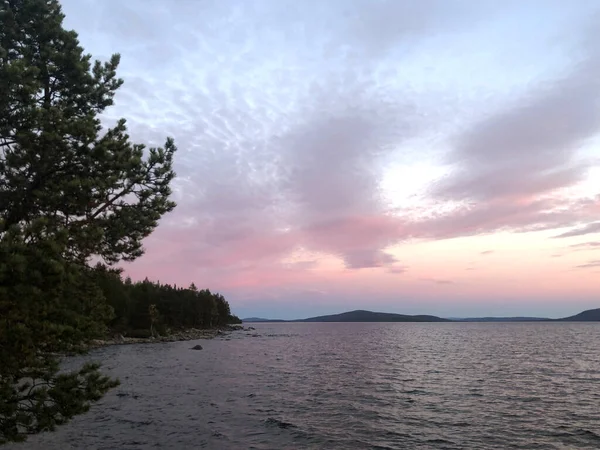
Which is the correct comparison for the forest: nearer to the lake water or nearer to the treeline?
the lake water

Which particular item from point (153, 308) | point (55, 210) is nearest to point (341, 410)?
point (55, 210)

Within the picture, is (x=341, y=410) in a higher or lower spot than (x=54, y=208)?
lower

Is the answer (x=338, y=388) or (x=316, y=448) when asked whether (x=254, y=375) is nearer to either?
(x=338, y=388)

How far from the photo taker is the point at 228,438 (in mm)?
23891

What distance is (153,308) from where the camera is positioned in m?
128

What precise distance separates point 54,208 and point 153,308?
123815 mm

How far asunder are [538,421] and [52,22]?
33.7m

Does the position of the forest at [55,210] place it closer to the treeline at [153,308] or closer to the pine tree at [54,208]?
the pine tree at [54,208]

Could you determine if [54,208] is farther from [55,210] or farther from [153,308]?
[153,308]

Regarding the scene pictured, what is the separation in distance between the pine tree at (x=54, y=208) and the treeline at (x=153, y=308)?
98.4m

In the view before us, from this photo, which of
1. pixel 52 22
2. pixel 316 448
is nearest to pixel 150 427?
pixel 316 448

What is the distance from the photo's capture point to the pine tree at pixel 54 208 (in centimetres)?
939

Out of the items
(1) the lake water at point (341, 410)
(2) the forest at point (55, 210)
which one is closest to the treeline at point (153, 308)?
(1) the lake water at point (341, 410)

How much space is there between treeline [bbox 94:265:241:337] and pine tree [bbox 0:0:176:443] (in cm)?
9838
